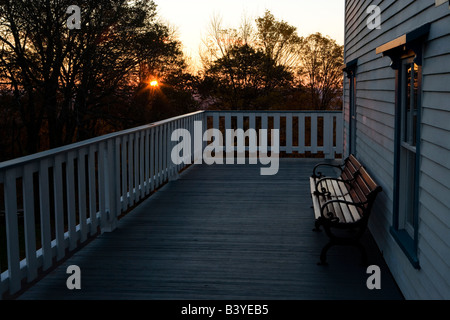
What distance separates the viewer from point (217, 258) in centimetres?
482

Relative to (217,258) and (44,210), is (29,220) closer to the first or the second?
(44,210)

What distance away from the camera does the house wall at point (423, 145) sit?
3.01 metres

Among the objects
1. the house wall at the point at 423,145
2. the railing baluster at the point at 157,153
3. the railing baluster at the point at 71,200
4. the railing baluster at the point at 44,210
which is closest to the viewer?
the house wall at the point at 423,145

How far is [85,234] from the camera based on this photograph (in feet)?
16.2

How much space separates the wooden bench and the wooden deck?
0.63 feet

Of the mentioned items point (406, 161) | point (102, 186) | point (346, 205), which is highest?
point (406, 161)

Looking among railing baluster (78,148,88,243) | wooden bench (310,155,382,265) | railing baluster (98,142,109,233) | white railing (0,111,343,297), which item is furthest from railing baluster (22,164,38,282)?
wooden bench (310,155,382,265)

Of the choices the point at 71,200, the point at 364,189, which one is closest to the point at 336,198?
the point at 364,189

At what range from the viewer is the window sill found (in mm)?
3562

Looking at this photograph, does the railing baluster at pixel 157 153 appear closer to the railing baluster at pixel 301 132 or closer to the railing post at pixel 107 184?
the railing post at pixel 107 184

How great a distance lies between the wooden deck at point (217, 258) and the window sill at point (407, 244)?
382mm

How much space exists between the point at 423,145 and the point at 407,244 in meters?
0.83

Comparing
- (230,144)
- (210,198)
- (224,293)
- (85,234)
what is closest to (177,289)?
(224,293)

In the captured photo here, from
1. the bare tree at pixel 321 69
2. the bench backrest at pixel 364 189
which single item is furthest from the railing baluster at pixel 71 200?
the bare tree at pixel 321 69
